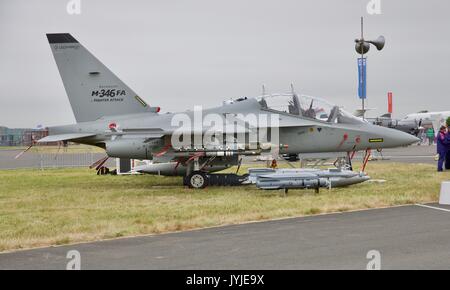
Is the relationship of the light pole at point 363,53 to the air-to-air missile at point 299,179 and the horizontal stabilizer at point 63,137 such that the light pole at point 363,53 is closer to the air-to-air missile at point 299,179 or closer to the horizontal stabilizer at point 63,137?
the air-to-air missile at point 299,179

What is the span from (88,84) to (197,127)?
3856 mm

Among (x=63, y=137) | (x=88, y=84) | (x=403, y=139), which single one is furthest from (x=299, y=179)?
(x=88, y=84)

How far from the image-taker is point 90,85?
1622cm

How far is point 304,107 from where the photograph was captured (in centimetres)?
1533

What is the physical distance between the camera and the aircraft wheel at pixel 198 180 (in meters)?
15.4

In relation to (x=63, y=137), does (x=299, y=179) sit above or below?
below

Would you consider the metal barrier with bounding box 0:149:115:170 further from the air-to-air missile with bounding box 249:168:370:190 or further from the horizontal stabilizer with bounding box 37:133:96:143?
the air-to-air missile with bounding box 249:168:370:190

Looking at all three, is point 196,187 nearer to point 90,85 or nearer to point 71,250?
point 90,85

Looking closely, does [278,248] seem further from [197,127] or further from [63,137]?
Answer: [63,137]

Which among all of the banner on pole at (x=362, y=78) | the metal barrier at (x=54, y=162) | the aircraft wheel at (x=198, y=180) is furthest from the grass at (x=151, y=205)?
the metal barrier at (x=54, y=162)

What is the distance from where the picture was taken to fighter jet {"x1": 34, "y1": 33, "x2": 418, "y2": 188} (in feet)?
49.2

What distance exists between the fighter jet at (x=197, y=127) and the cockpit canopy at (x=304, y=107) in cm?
3

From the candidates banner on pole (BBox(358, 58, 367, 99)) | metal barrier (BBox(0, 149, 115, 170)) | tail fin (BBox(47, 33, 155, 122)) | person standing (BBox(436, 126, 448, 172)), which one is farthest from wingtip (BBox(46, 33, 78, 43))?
person standing (BBox(436, 126, 448, 172))
